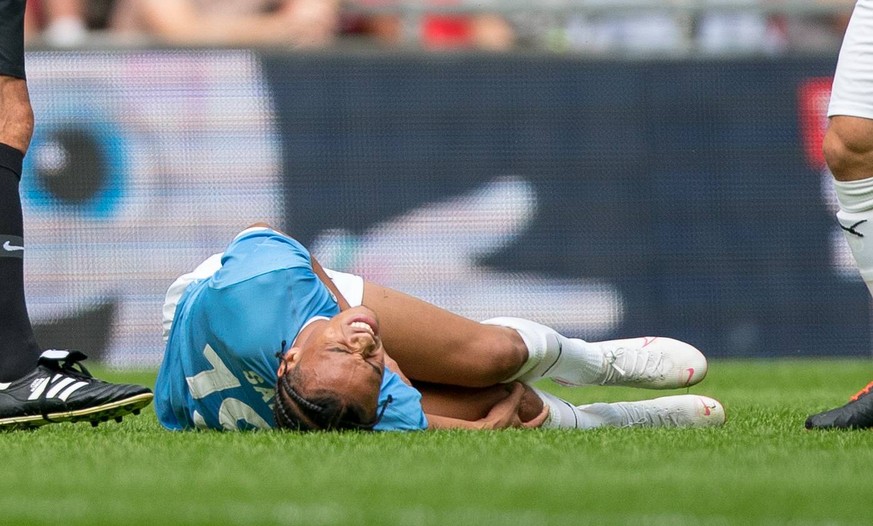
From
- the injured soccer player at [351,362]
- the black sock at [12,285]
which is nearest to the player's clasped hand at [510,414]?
the injured soccer player at [351,362]

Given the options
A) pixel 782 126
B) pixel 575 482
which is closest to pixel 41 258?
pixel 782 126

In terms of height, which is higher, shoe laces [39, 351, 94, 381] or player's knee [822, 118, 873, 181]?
player's knee [822, 118, 873, 181]

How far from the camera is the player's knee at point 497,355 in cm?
353

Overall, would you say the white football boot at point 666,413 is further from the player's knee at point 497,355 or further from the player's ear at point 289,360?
the player's ear at point 289,360

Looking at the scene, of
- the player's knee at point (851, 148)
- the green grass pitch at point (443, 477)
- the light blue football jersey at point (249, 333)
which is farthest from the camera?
the player's knee at point (851, 148)

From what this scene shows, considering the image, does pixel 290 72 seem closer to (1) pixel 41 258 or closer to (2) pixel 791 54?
(1) pixel 41 258

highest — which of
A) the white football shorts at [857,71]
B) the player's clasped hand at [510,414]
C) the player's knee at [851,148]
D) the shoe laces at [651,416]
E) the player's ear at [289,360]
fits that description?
the white football shorts at [857,71]

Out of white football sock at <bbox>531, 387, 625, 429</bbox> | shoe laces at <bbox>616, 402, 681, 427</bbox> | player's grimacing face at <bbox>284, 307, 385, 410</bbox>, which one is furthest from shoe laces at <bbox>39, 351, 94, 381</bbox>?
shoe laces at <bbox>616, 402, 681, 427</bbox>

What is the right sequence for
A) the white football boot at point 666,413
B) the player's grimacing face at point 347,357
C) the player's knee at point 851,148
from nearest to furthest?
the player's grimacing face at point 347,357, the player's knee at point 851,148, the white football boot at point 666,413

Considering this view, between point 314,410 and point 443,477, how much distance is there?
72cm

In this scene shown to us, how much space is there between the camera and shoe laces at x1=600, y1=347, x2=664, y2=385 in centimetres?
389

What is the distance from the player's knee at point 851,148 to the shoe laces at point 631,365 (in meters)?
0.73

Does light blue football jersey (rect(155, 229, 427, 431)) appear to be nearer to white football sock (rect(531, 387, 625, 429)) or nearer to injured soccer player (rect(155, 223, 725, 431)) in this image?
injured soccer player (rect(155, 223, 725, 431))

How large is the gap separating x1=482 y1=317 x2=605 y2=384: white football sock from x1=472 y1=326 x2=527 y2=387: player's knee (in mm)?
39
